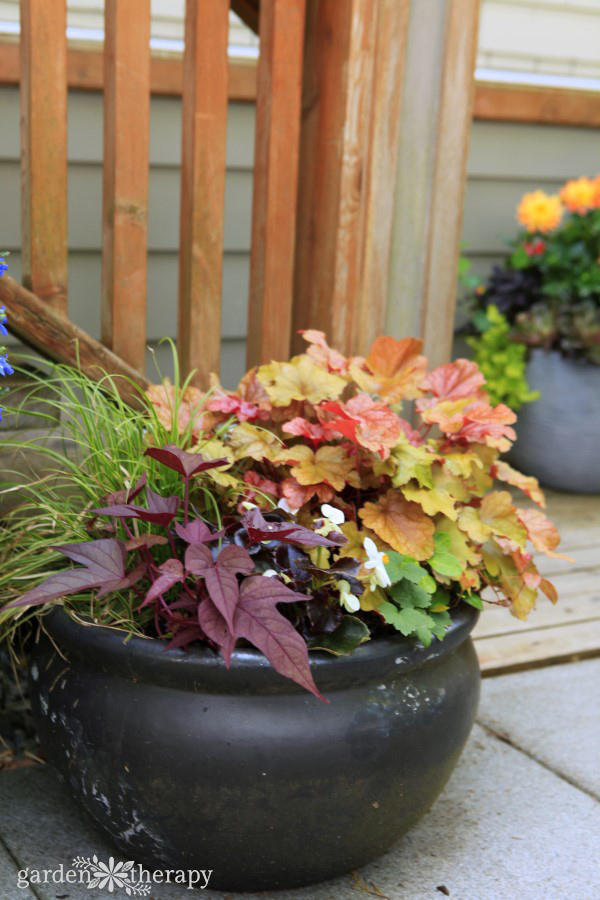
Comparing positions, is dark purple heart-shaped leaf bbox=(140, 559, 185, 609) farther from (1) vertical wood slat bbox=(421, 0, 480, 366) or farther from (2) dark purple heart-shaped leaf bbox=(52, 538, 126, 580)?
(1) vertical wood slat bbox=(421, 0, 480, 366)

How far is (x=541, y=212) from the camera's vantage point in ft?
12.0

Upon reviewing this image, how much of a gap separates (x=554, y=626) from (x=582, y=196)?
1782mm

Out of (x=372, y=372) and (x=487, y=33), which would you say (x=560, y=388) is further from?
(x=372, y=372)

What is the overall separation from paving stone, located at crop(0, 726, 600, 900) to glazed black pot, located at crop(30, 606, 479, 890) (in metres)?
0.10

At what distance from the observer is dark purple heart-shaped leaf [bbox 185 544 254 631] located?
4.28 ft

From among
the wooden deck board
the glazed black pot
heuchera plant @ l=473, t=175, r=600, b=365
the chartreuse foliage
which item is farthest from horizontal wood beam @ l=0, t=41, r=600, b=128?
the glazed black pot

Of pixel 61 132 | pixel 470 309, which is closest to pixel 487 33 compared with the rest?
pixel 470 309

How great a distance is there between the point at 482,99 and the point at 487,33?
0.28 m

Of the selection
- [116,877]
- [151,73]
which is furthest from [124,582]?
[151,73]

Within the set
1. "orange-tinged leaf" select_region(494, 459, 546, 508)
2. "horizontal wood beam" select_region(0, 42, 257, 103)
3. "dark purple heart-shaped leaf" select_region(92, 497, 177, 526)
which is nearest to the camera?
"dark purple heart-shaped leaf" select_region(92, 497, 177, 526)

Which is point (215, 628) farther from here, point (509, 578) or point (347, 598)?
point (509, 578)

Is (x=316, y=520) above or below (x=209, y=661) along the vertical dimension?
above

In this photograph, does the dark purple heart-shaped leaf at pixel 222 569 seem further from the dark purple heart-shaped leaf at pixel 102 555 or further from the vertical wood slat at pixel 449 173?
the vertical wood slat at pixel 449 173

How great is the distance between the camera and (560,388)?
3607 millimetres
